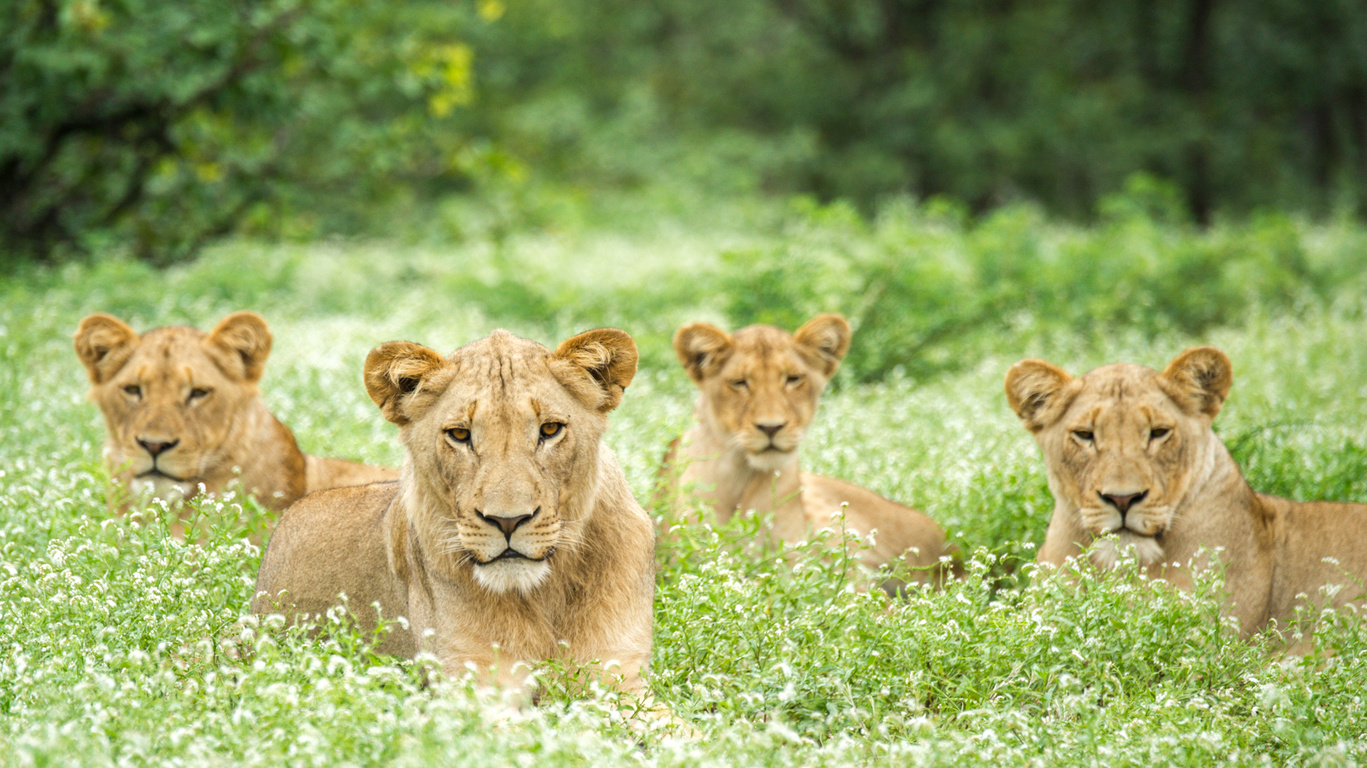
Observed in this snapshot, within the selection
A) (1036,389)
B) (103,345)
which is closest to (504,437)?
(1036,389)

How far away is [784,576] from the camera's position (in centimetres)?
475

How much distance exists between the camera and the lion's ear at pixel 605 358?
3.75 meters

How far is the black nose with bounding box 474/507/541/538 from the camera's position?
3455 millimetres

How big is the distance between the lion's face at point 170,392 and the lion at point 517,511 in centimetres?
187

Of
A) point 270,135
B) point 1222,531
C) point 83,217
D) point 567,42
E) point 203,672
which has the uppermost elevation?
point 567,42

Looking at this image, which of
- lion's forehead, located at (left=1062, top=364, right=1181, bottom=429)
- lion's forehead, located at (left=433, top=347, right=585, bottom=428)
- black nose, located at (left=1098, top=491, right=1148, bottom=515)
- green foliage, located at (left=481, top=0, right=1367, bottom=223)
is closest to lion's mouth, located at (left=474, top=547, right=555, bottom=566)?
lion's forehead, located at (left=433, top=347, right=585, bottom=428)

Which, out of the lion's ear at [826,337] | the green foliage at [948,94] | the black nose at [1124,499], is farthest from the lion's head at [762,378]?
the green foliage at [948,94]

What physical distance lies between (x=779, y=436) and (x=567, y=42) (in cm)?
2480

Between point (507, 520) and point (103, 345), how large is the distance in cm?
298

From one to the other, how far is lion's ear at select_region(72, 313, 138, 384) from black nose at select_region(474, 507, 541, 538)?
2.82m

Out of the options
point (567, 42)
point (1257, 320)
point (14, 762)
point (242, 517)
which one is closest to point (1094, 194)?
point (567, 42)

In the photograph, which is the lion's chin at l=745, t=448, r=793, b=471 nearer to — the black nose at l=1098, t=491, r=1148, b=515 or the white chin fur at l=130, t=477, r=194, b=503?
the black nose at l=1098, t=491, r=1148, b=515

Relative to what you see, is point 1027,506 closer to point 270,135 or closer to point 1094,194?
point 270,135

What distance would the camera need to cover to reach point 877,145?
93.7 feet
